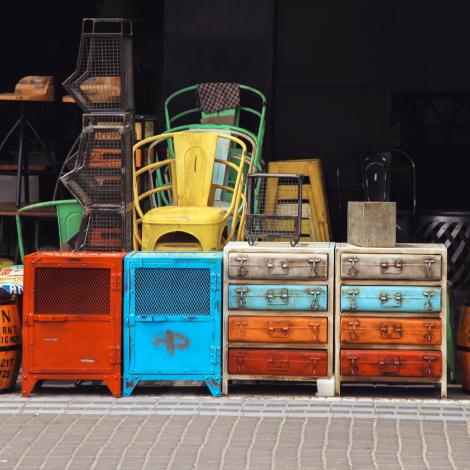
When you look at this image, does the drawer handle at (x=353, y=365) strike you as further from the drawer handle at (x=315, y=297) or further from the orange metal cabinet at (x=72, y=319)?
the orange metal cabinet at (x=72, y=319)

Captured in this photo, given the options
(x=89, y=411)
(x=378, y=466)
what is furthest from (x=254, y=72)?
(x=378, y=466)

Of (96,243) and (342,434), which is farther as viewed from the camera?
(96,243)

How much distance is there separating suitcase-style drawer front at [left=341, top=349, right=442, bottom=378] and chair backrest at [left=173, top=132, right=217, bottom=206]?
8.85ft

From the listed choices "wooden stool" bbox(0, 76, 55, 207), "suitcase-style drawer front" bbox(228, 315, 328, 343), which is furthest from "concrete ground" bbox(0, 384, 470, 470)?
"wooden stool" bbox(0, 76, 55, 207)

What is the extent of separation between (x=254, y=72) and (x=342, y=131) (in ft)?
3.85

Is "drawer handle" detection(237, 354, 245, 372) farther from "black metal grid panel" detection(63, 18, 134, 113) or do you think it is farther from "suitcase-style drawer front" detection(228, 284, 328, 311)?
"black metal grid panel" detection(63, 18, 134, 113)

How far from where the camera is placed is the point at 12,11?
55.2ft

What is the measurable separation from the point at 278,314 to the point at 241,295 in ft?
1.10

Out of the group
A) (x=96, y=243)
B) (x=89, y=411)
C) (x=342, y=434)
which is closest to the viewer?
(x=342, y=434)

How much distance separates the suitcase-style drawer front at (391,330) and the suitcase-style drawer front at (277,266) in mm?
457

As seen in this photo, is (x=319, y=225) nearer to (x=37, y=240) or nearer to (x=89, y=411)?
(x=37, y=240)

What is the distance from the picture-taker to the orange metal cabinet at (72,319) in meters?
10.2

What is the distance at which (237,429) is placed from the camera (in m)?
9.19

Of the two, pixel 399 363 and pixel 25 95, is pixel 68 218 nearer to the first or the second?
pixel 25 95
